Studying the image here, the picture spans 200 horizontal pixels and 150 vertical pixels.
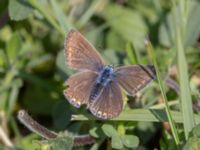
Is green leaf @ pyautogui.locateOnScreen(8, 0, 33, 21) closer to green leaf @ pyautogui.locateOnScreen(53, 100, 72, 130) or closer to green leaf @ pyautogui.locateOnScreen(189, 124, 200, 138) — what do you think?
green leaf @ pyautogui.locateOnScreen(53, 100, 72, 130)

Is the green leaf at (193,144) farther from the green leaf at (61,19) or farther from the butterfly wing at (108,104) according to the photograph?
the green leaf at (61,19)

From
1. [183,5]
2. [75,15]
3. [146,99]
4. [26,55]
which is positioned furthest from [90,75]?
[75,15]

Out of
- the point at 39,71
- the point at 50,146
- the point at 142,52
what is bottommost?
the point at 142,52

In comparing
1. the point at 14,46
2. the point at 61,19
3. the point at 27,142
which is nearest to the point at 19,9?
the point at 61,19

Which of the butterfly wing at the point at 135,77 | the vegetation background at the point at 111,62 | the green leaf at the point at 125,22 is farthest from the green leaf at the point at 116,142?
the green leaf at the point at 125,22

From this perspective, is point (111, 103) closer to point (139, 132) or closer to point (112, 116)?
point (112, 116)

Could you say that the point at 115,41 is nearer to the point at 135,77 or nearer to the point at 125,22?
the point at 125,22

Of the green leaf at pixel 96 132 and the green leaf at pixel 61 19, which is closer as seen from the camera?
the green leaf at pixel 96 132
